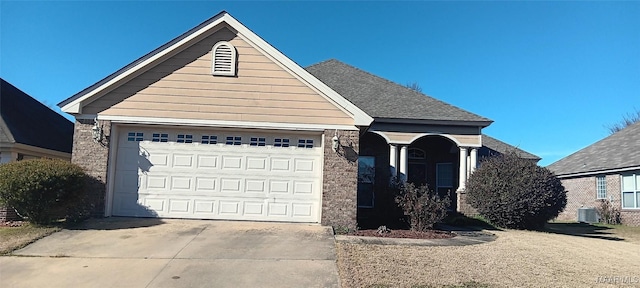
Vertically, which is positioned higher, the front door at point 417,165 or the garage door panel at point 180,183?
the front door at point 417,165

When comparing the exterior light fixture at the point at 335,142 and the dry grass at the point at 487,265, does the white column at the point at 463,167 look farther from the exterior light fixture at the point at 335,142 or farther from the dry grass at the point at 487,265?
the exterior light fixture at the point at 335,142

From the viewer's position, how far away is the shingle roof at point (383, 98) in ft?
51.9

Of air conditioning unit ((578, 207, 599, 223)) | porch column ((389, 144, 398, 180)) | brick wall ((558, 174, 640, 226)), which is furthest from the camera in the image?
air conditioning unit ((578, 207, 599, 223))

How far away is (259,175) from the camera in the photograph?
38.0 ft

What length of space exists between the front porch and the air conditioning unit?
→ 8.59 metres

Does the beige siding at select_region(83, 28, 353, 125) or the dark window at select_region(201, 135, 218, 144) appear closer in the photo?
the beige siding at select_region(83, 28, 353, 125)

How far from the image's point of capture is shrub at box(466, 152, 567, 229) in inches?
528

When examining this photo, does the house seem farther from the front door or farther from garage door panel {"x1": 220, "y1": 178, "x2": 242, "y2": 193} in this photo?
the front door

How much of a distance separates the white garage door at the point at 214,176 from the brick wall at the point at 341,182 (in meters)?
0.40

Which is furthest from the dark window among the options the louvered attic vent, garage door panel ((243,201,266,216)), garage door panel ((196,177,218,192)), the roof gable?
the roof gable

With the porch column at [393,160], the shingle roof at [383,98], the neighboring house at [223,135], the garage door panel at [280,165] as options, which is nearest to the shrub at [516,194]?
the shingle roof at [383,98]

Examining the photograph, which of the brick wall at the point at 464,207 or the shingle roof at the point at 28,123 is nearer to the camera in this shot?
the shingle roof at the point at 28,123

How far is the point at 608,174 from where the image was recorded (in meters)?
21.2

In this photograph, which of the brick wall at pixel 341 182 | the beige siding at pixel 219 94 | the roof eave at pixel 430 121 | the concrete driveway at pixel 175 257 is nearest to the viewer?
the concrete driveway at pixel 175 257
